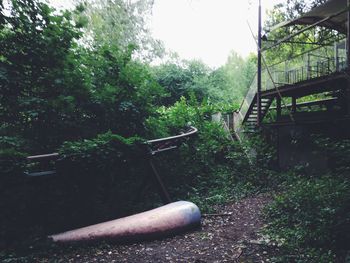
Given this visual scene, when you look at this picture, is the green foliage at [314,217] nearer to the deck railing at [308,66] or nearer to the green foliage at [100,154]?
the green foliage at [100,154]

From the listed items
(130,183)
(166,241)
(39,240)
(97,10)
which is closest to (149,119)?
(130,183)

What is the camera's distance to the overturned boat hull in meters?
5.66

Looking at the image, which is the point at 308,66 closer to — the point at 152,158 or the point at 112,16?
the point at 152,158

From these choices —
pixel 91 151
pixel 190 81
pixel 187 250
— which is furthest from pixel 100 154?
pixel 190 81

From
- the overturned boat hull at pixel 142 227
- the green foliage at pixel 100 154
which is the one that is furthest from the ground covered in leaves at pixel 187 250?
the green foliage at pixel 100 154

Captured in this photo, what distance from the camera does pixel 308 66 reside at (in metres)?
10.5

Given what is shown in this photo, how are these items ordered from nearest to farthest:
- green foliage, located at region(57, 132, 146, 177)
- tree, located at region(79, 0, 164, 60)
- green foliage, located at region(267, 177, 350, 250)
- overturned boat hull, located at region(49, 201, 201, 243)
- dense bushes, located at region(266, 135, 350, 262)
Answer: dense bushes, located at region(266, 135, 350, 262), green foliage, located at region(267, 177, 350, 250), overturned boat hull, located at region(49, 201, 201, 243), green foliage, located at region(57, 132, 146, 177), tree, located at region(79, 0, 164, 60)

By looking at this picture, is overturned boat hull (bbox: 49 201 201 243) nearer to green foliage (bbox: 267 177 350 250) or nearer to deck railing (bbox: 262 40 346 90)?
green foliage (bbox: 267 177 350 250)

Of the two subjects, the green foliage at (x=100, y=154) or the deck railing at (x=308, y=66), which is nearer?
the green foliage at (x=100, y=154)

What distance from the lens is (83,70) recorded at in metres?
7.98

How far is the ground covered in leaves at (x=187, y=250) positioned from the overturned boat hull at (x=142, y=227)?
0.17 metres

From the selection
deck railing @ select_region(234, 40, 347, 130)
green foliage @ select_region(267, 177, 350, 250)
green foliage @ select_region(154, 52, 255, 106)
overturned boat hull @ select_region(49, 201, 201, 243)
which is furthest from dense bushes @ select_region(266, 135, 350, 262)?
A: green foliage @ select_region(154, 52, 255, 106)

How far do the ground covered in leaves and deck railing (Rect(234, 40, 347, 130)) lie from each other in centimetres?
660

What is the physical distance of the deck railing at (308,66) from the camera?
369 inches
